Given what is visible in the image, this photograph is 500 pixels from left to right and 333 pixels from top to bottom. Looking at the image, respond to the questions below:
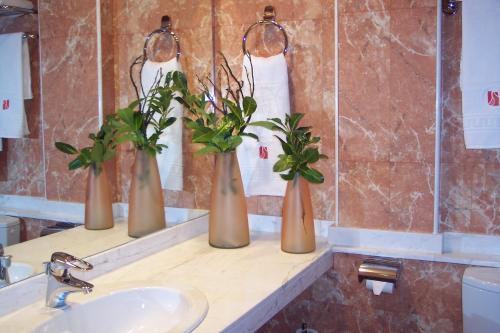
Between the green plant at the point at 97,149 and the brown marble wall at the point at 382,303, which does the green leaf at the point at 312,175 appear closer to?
the brown marble wall at the point at 382,303

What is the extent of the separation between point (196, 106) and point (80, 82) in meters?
0.50

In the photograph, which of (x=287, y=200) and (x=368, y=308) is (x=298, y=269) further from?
(x=368, y=308)

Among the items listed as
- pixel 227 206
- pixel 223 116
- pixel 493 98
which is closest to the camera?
pixel 493 98

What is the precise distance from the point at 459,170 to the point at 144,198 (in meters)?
1.07

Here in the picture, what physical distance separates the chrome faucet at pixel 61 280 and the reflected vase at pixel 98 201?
29cm

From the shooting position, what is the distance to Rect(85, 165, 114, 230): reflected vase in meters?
1.41

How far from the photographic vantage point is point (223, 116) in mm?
1790

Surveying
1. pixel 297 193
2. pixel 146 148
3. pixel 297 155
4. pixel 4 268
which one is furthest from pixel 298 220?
pixel 4 268

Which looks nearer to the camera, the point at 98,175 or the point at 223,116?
the point at 98,175

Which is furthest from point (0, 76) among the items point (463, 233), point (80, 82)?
point (463, 233)

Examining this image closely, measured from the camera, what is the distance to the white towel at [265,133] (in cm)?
182

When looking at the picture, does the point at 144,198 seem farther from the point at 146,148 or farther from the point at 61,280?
the point at 61,280

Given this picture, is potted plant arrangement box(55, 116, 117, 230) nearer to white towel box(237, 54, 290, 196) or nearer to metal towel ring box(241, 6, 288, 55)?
white towel box(237, 54, 290, 196)

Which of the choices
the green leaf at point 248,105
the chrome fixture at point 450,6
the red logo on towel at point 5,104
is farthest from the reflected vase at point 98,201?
the chrome fixture at point 450,6
